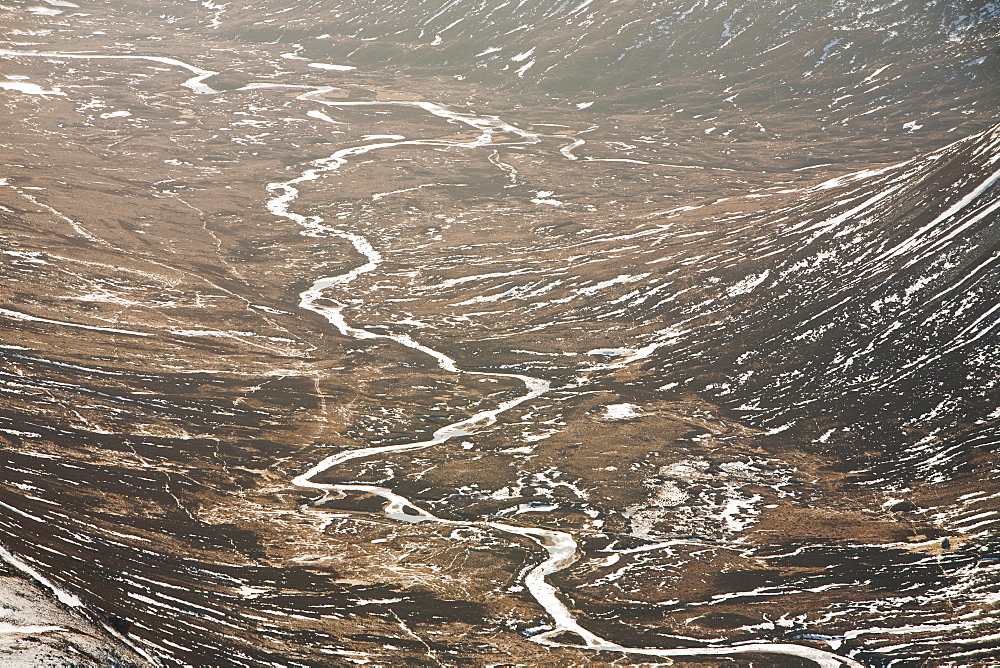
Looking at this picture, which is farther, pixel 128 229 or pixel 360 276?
pixel 128 229

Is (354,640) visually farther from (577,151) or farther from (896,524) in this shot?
(577,151)

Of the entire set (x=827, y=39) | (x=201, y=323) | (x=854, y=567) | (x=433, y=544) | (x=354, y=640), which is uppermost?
(x=827, y=39)

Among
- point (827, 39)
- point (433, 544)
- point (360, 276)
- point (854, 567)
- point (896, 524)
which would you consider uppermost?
point (827, 39)

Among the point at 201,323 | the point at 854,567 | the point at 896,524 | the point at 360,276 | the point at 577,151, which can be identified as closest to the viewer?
the point at 854,567

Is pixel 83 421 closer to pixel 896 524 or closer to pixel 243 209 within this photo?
pixel 896 524

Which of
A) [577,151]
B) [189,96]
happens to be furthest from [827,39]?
[189,96]

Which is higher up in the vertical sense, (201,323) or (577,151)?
(577,151)

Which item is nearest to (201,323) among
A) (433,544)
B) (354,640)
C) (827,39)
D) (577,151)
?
(433,544)

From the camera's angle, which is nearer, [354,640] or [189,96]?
[354,640]

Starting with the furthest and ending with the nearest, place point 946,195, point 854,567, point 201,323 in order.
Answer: point 201,323
point 946,195
point 854,567
